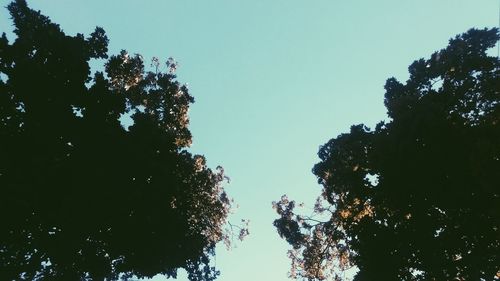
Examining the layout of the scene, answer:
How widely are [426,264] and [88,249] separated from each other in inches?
641

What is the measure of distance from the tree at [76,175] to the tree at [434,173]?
905cm

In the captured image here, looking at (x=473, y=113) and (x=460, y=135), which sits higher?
(x=473, y=113)

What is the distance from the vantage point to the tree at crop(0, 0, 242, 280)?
60.5ft

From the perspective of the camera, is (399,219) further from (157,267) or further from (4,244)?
(4,244)

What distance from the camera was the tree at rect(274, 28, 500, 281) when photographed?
18672mm

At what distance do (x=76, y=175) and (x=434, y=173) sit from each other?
54.8ft

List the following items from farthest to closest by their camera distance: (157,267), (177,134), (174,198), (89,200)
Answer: (177,134)
(174,198)
(157,267)
(89,200)

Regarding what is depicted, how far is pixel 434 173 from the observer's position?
19.3 meters

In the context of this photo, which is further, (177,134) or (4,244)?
(177,134)

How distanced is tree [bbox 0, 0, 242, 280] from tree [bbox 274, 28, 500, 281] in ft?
29.7

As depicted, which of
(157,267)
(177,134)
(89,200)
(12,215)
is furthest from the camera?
(177,134)

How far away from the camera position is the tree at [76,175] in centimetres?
1844

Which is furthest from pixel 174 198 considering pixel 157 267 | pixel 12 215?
pixel 12 215

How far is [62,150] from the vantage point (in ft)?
63.1
